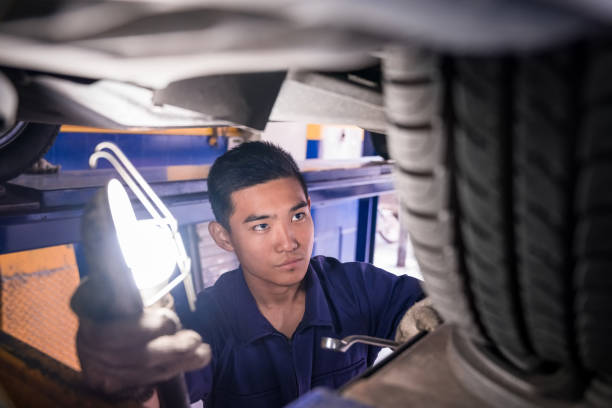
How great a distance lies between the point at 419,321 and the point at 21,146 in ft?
4.02

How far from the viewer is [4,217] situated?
1053 millimetres

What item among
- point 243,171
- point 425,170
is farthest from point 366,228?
point 425,170

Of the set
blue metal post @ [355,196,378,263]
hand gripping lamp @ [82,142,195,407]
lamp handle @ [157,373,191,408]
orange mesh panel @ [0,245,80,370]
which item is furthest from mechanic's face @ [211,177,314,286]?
blue metal post @ [355,196,378,263]

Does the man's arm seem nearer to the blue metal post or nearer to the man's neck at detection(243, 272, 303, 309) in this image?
the man's neck at detection(243, 272, 303, 309)

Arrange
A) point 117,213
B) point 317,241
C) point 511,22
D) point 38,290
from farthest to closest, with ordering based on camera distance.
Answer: point 317,241 → point 38,290 → point 117,213 → point 511,22

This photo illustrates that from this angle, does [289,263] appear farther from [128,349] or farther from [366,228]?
[366,228]

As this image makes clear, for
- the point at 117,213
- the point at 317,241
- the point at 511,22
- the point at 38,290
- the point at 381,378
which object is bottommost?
the point at 317,241

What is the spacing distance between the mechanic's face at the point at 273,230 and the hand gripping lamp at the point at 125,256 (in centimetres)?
25

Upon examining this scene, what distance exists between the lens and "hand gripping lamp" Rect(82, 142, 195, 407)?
405mm

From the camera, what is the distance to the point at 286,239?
3.17ft

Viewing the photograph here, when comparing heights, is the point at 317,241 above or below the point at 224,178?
below

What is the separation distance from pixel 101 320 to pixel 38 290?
106 centimetres

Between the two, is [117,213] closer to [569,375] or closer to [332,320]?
[569,375]

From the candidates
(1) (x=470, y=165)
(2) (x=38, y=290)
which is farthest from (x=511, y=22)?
(2) (x=38, y=290)
